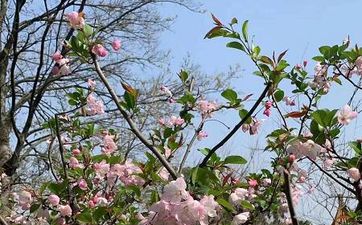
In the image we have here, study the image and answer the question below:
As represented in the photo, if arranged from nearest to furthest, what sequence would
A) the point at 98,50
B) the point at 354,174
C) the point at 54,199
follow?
the point at 354,174
the point at 98,50
the point at 54,199

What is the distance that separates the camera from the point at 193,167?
171 centimetres

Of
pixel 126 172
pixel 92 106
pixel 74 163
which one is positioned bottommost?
pixel 126 172

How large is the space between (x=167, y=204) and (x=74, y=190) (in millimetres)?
1410

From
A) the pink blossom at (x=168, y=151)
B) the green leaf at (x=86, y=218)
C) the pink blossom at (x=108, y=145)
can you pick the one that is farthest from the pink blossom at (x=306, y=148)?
the pink blossom at (x=108, y=145)

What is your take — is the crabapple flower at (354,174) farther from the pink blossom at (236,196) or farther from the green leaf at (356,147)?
the pink blossom at (236,196)

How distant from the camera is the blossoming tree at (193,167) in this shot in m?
1.70

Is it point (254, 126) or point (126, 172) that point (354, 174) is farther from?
point (126, 172)

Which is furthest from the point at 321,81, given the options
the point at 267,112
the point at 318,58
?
the point at 267,112

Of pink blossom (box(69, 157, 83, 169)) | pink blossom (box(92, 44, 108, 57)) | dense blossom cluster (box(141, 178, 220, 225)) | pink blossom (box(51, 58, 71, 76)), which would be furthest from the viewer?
pink blossom (box(69, 157, 83, 169))

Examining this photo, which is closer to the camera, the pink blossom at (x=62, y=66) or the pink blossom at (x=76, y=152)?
the pink blossom at (x=62, y=66)

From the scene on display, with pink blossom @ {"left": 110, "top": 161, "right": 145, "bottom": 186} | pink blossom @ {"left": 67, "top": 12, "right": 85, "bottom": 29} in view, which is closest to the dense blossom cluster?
pink blossom @ {"left": 110, "top": 161, "right": 145, "bottom": 186}

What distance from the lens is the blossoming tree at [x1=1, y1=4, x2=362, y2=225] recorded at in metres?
Result: 1.70

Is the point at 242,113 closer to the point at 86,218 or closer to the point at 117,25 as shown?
the point at 86,218

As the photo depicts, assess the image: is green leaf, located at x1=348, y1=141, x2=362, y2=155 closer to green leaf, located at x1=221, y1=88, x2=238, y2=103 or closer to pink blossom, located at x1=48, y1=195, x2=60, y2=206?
green leaf, located at x1=221, y1=88, x2=238, y2=103
